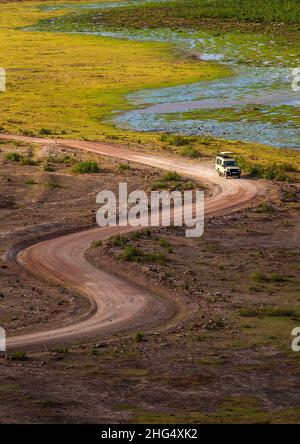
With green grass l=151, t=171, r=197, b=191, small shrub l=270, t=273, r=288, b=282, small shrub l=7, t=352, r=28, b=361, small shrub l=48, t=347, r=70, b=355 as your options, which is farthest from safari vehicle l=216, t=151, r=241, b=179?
small shrub l=7, t=352, r=28, b=361

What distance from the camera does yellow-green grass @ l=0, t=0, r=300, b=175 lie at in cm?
9269

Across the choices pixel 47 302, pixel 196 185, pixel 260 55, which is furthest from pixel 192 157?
pixel 260 55

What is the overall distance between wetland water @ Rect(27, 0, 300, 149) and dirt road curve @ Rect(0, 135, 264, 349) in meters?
20.8

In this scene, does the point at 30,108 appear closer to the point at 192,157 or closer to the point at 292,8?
the point at 192,157

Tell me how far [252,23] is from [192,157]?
297 ft

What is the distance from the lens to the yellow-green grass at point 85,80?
9269 centimetres

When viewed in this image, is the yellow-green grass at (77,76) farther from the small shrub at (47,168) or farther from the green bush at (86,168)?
the green bush at (86,168)

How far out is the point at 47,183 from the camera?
238 feet

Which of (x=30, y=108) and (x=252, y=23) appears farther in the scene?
(x=252, y=23)

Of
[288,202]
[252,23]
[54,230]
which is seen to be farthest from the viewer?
[252,23]

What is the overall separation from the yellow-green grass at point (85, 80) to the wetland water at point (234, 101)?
2701mm

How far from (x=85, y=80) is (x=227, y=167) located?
5298cm

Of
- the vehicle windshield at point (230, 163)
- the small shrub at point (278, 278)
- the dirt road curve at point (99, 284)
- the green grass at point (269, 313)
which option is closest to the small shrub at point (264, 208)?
the dirt road curve at point (99, 284)

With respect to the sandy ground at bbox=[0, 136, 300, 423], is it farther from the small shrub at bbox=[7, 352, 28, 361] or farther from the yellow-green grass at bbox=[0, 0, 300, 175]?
the yellow-green grass at bbox=[0, 0, 300, 175]
